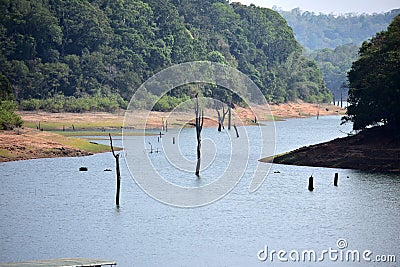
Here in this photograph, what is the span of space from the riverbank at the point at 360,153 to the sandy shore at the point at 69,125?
81.2ft

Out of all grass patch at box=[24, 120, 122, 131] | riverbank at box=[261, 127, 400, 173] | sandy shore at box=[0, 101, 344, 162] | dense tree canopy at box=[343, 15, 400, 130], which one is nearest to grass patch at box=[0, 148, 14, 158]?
sandy shore at box=[0, 101, 344, 162]

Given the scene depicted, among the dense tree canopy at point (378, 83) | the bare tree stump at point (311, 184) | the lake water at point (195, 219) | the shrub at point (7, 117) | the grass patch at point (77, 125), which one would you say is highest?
the dense tree canopy at point (378, 83)

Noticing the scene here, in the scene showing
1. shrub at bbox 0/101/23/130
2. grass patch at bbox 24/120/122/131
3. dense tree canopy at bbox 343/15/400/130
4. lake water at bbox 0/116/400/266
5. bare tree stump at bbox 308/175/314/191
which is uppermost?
dense tree canopy at bbox 343/15/400/130

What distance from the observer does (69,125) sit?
437 ft

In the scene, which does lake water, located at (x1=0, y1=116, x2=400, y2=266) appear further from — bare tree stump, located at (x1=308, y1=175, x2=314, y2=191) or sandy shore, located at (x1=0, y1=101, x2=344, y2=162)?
sandy shore, located at (x1=0, y1=101, x2=344, y2=162)

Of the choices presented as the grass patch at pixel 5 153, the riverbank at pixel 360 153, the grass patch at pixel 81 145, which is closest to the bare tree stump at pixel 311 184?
the riverbank at pixel 360 153

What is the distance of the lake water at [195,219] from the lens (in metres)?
46.5

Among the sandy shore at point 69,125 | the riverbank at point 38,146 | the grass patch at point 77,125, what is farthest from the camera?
the grass patch at point 77,125

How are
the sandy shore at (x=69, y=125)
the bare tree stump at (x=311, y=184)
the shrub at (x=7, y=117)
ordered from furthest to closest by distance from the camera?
the shrub at (x=7, y=117) → the sandy shore at (x=69, y=125) → the bare tree stump at (x=311, y=184)

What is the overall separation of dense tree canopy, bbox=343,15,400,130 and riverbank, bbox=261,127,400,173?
4.82 feet

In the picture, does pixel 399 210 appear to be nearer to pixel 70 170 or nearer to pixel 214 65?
pixel 70 170

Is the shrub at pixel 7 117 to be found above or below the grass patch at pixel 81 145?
above

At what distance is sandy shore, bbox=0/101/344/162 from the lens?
92.6 metres

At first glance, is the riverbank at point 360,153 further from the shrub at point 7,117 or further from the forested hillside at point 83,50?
the forested hillside at point 83,50
